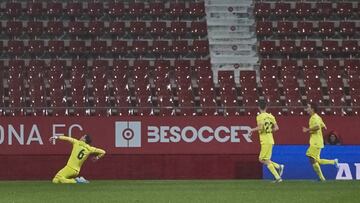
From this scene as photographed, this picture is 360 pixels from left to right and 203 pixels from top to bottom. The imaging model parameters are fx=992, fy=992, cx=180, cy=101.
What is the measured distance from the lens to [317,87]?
1118 inches

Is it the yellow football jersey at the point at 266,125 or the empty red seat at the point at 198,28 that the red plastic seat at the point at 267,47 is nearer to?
the empty red seat at the point at 198,28

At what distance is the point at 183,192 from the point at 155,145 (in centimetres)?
678

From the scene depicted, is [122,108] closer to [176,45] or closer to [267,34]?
[176,45]

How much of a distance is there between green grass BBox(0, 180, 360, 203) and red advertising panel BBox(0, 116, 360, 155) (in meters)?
2.72

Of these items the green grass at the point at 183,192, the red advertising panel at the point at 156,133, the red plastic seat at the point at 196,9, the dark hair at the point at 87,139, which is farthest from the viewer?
the red plastic seat at the point at 196,9

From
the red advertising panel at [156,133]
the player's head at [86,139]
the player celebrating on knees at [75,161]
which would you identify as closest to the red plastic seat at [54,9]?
the red advertising panel at [156,133]

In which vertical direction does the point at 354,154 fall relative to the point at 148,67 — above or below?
below

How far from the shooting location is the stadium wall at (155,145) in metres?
25.1


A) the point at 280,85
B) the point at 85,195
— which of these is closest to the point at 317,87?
the point at 280,85

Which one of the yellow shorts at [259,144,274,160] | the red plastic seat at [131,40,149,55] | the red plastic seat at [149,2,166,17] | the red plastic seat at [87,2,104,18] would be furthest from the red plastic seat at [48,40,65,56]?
the yellow shorts at [259,144,274,160]

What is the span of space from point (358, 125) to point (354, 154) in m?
0.92

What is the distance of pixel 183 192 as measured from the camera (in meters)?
18.7

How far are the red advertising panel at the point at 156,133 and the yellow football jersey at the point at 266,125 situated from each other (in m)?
2.48

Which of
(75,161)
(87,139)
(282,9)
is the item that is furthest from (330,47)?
(75,161)
